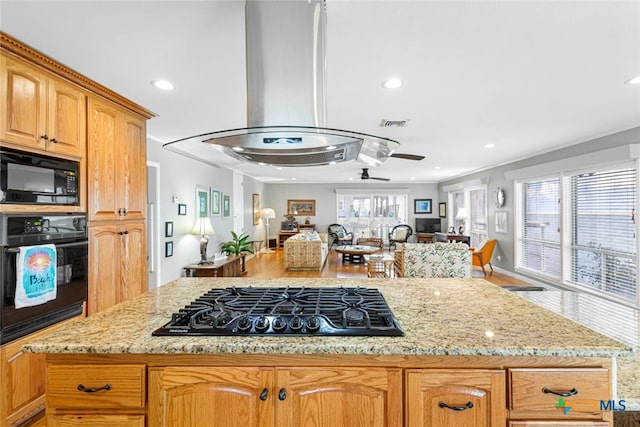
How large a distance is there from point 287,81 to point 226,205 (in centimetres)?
583

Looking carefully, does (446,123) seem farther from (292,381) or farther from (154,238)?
(154,238)

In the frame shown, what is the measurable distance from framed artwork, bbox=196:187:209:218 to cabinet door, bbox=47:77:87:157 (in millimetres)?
3186

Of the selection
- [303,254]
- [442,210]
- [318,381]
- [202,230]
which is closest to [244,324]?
[318,381]

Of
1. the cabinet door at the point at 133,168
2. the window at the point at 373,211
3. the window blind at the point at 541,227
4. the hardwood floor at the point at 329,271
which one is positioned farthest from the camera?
the window at the point at 373,211

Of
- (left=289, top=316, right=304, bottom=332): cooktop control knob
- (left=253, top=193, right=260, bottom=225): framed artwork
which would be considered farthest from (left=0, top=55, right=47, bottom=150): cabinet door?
(left=253, top=193, right=260, bottom=225): framed artwork

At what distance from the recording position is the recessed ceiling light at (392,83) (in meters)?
2.34

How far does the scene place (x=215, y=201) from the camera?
617 centimetres

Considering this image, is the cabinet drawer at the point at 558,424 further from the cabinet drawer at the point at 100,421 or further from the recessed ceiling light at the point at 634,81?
the recessed ceiling light at the point at 634,81

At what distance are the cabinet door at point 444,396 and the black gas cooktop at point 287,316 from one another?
170 mm

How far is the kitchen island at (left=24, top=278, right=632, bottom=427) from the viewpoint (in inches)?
42.3

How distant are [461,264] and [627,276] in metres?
1.93

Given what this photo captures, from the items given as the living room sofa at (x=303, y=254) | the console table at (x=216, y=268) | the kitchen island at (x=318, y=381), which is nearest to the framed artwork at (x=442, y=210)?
the living room sofa at (x=303, y=254)

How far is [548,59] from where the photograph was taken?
2.02m

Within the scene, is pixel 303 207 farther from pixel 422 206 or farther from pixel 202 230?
pixel 202 230
